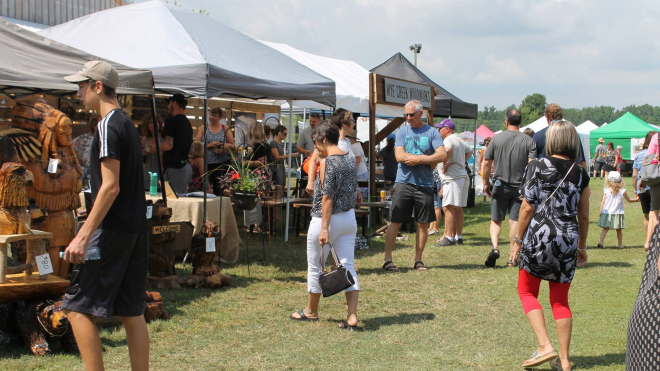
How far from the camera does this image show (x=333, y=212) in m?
5.36

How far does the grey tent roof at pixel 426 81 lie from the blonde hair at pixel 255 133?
4.11 meters

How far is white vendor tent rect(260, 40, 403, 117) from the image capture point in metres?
12.6

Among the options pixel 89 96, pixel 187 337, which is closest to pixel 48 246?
pixel 187 337

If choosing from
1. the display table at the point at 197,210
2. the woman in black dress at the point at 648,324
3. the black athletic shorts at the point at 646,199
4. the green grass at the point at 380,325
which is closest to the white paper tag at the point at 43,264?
the green grass at the point at 380,325

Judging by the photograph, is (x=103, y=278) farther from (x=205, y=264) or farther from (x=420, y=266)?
(x=420, y=266)

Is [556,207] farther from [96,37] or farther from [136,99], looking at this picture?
[136,99]

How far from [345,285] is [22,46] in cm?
350

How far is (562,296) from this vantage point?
4.43 meters

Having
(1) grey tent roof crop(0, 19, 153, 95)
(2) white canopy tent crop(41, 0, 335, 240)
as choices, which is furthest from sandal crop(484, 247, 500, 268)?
(1) grey tent roof crop(0, 19, 153, 95)

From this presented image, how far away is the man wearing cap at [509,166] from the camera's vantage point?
827 cm

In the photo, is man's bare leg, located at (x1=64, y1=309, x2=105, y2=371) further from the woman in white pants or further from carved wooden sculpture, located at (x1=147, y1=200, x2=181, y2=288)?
carved wooden sculpture, located at (x1=147, y1=200, x2=181, y2=288)

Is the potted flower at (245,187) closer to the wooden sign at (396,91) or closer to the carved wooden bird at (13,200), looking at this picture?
the carved wooden bird at (13,200)

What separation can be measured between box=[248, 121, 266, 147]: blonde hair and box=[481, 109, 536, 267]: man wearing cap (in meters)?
4.12

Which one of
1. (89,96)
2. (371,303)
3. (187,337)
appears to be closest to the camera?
(89,96)
